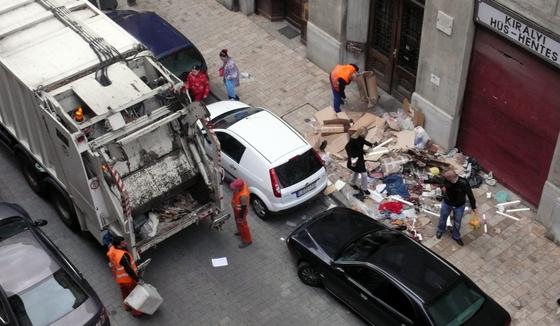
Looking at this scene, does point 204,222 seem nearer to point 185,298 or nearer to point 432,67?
point 185,298

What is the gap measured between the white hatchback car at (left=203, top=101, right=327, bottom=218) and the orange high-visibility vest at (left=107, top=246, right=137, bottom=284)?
2.86 m

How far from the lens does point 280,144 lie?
14070 mm

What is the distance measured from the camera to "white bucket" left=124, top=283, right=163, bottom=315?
1227 cm

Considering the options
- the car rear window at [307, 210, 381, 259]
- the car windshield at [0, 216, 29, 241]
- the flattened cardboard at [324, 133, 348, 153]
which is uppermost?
the car windshield at [0, 216, 29, 241]

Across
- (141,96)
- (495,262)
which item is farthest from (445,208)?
(141,96)

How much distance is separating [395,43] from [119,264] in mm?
7860

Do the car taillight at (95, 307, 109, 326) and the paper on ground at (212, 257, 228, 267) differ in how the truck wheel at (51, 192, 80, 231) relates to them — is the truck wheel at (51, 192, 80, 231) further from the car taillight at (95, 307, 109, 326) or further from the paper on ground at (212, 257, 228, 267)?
the car taillight at (95, 307, 109, 326)

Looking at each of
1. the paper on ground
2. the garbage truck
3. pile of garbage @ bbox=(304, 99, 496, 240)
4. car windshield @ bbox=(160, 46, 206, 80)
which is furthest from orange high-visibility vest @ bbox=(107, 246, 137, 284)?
car windshield @ bbox=(160, 46, 206, 80)

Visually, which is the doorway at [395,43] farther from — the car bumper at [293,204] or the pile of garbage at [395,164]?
the car bumper at [293,204]

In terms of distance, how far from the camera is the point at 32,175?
14.7m

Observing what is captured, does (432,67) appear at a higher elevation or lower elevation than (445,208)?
higher

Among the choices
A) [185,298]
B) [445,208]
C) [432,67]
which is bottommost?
[185,298]

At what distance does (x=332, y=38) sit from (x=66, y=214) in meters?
7.17

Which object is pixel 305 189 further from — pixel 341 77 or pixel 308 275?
pixel 341 77
